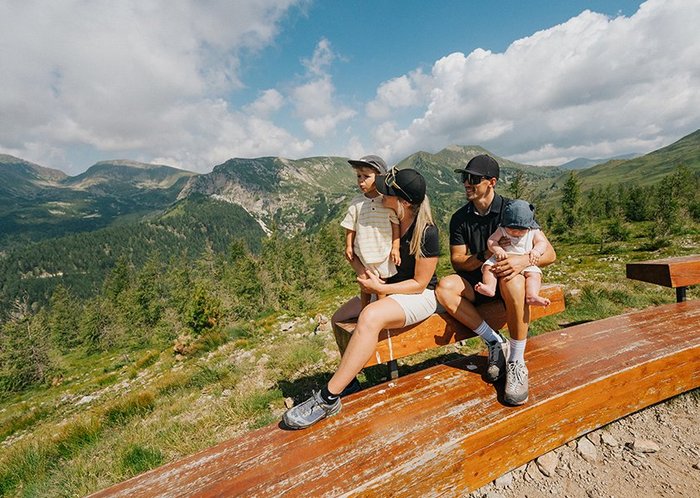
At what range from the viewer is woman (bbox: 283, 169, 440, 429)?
9.48 ft

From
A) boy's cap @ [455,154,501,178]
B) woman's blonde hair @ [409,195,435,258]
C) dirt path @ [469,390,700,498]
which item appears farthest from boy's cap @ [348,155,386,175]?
dirt path @ [469,390,700,498]

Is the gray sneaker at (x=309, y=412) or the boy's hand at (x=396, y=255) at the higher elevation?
the boy's hand at (x=396, y=255)

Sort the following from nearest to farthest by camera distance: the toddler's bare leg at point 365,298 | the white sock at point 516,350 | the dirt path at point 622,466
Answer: the dirt path at point 622,466 → the white sock at point 516,350 → the toddler's bare leg at point 365,298

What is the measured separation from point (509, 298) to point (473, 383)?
0.82 meters

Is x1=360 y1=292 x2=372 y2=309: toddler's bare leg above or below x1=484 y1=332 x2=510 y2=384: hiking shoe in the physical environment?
above

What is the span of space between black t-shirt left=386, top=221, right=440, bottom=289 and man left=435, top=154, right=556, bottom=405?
0.32 metres

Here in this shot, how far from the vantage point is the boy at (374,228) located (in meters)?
3.49

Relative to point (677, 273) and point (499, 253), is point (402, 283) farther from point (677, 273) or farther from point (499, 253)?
point (677, 273)

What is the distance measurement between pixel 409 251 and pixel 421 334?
84 cm

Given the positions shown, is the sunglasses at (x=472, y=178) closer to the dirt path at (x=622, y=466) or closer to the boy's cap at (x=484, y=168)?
the boy's cap at (x=484, y=168)

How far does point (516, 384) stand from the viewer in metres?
2.59

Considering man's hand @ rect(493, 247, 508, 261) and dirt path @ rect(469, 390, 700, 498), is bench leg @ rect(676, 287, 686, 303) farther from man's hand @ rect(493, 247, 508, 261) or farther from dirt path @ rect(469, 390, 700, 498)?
man's hand @ rect(493, 247, 508, 261)

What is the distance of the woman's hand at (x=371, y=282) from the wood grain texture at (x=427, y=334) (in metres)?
0.41

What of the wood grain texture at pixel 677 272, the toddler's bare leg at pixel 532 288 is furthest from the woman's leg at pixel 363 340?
the wood grain texture at pixel 677 272
